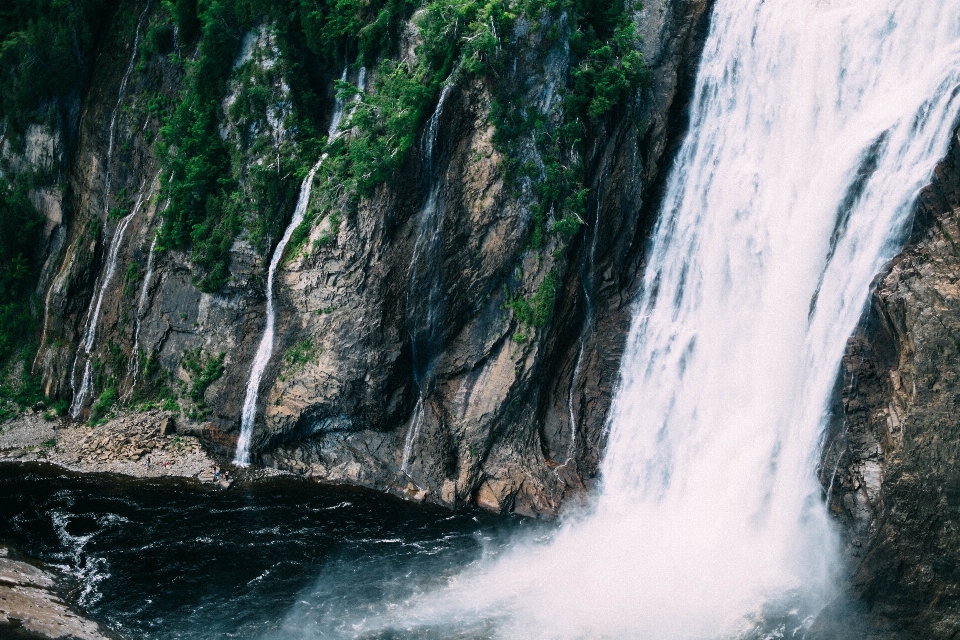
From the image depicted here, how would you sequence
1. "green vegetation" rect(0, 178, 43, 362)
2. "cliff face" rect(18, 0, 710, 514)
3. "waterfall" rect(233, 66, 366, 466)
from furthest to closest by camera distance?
"green vegetation" rect(0, 178, 43, 362)
"waterfall" rect(233, 66, 366, 466)
"cliff face" rect(18, 0, 710, 514)

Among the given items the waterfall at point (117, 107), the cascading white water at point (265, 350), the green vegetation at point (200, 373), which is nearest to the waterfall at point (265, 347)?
the cascading white water at point (265, 350)

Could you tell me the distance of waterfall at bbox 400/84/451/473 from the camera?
25.9 metres

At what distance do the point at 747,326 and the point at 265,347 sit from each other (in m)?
15.4

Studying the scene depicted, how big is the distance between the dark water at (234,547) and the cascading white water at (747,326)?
159 cm

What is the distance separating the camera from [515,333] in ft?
84.3

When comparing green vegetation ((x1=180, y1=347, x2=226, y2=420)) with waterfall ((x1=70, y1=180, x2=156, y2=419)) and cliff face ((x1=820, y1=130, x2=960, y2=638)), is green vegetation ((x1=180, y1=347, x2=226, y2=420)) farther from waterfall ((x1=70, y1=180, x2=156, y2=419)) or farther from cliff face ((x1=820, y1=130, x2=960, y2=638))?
cliff face ((x1=820, y1=130, x2=960, y2=638))

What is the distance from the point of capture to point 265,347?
28062 millimetres

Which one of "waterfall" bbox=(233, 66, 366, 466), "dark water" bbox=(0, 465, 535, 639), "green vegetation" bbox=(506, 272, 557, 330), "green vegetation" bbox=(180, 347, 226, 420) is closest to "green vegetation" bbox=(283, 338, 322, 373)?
"waterfall" bbox=(233, 66, 366, 466)

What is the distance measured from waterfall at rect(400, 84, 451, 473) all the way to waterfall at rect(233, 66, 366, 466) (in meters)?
3.89

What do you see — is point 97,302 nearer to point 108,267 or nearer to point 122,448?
point 108,267

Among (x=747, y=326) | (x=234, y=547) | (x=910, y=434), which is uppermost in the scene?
(x=747, y=326)

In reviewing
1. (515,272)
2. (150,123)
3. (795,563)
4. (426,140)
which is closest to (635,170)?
(515,272)

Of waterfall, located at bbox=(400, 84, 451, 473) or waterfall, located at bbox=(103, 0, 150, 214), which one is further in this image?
waterfall, located at bbox=(103, 0, 150, 214)

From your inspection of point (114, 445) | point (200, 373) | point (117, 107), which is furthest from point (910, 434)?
point (117, 107)
